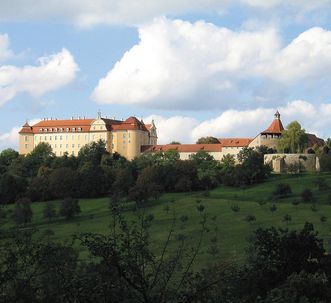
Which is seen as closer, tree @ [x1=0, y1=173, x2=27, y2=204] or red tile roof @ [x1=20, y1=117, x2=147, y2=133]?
tree @ [x1=0, y1=173, x2=27, y2=204]

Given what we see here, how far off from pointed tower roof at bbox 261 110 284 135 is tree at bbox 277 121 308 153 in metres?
7.79

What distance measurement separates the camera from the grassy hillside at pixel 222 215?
49125mm

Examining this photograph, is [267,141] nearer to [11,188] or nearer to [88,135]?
[88,135]

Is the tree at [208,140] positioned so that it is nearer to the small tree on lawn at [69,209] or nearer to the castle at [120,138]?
the castle at [120,138]

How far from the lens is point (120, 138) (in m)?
136

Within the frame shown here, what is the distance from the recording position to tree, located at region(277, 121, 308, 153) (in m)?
110

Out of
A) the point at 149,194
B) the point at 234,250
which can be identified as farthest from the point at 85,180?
the point at 234,250

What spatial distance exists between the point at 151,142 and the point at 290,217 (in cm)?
9095

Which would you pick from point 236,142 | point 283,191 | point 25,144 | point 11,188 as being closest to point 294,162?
point 236,142

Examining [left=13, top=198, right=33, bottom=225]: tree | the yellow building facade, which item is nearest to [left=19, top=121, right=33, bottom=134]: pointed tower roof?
the yellow building facade

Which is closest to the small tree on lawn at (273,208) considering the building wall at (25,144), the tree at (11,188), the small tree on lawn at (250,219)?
the small tree on lawn at (250,219)

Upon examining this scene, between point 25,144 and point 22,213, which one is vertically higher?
point 25,144

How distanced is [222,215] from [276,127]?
213ft

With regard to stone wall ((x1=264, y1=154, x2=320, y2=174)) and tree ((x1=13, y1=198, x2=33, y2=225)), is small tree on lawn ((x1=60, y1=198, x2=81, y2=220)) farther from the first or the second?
stone wall ((x1=264, y1=154, x2=320, y2=174))
